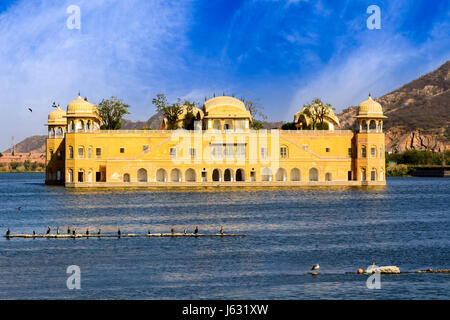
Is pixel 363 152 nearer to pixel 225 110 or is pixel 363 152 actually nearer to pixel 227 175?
pixel 227 175

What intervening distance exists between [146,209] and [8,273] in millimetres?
25048

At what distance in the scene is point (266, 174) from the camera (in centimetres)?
8062

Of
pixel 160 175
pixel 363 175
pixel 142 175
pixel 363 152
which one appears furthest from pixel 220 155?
pixel 363 175

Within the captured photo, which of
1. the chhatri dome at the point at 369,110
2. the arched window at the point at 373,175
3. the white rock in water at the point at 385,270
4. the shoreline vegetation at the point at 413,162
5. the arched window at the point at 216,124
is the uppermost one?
the chhatri dome at the point at 369,110

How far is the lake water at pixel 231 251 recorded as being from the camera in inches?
854

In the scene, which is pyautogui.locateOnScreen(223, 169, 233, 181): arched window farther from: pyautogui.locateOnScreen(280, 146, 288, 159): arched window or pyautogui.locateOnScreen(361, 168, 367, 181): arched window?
pyautogui.locateOnScreen(361, 168, 367, 181): arched window

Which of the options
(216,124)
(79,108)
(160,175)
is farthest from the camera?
(216,124)

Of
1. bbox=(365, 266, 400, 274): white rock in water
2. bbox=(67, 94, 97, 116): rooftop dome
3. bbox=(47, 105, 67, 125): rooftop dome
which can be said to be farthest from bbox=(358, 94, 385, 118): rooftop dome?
bbox=(365, 266, 400, 274): white rock in water

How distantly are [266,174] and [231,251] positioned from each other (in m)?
51.5

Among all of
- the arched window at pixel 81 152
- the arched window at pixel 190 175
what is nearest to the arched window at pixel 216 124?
the arched window at pixel 190 175

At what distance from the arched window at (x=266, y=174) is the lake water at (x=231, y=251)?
79.0ft

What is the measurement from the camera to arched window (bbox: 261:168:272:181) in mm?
79938

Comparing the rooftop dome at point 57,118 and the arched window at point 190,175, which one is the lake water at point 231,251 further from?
the rooftop dome at point 57,118

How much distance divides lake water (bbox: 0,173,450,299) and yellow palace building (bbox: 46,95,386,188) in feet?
70.9
